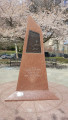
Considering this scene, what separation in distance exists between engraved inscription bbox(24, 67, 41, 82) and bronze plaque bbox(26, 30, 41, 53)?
2.46ft

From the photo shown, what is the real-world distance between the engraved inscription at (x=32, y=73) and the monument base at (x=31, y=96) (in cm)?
53

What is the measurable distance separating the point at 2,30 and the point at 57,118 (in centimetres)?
1153

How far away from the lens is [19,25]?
13945 millimetres

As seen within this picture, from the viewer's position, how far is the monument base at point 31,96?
13.8ft

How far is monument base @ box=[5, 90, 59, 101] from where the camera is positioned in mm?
4199

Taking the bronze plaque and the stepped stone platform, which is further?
the bronze plaque

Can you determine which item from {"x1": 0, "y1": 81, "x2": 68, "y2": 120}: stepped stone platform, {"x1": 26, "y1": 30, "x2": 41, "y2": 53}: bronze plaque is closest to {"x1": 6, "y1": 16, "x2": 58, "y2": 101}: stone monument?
{"x1": 26, "y1": 30, "x2": 41, "y2": 53}: bronze plaque

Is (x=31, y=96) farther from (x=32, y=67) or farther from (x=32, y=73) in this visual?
(x=32, y=67)

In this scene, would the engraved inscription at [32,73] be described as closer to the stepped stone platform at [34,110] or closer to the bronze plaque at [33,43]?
the bronze plaque at [33,43]

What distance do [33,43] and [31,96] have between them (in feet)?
6.94

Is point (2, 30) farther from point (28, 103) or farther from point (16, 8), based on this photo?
point (28, 103)

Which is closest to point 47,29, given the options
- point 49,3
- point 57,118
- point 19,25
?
point 19,25

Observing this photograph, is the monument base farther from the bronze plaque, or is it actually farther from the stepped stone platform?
the bronze plaque

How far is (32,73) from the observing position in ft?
14.9
